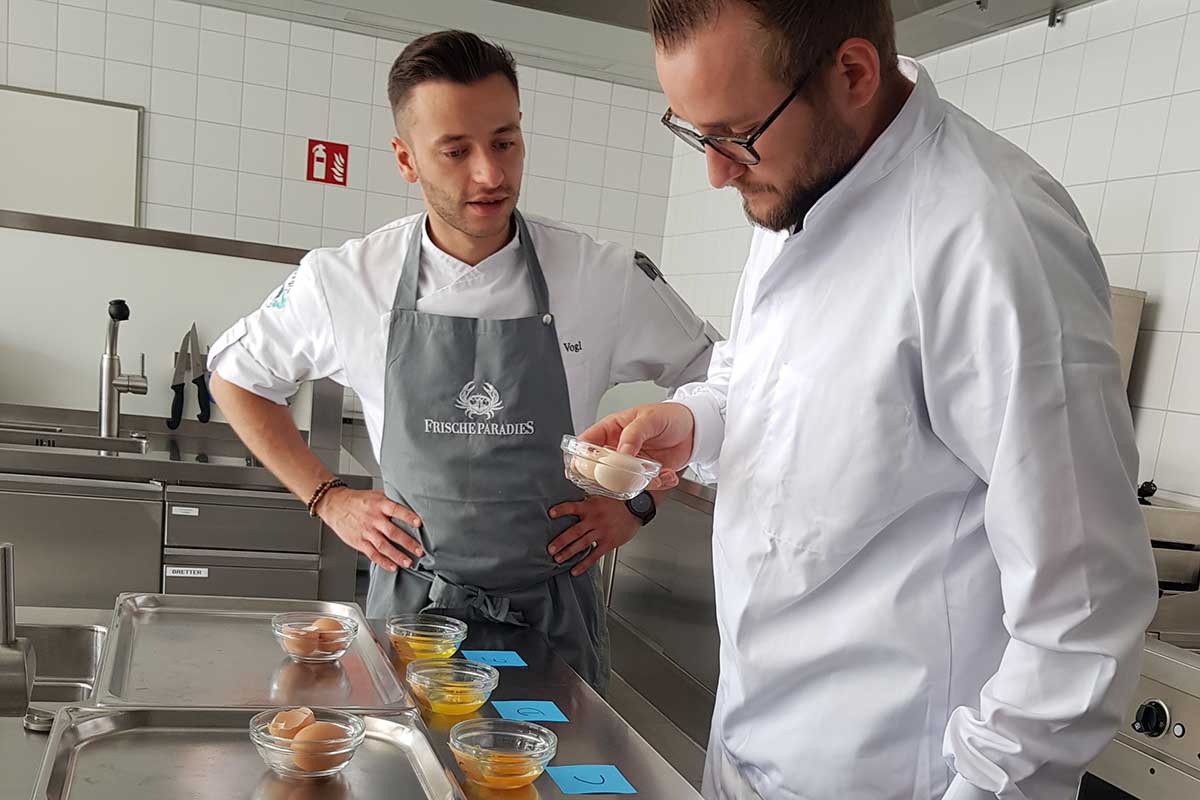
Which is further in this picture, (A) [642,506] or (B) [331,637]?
(A) [642,506]

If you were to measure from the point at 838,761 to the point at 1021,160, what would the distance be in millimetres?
638

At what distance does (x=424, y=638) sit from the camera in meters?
1.31

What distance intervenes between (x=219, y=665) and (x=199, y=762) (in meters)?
0.25

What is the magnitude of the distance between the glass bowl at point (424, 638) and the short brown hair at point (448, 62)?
0.84 meters

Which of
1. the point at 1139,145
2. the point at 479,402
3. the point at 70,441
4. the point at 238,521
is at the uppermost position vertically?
the point at 1139,145

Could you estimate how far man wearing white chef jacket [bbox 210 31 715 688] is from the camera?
1.60m

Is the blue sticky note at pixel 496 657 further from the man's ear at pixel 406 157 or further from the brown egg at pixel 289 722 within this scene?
the man's ear at pixel 406 157

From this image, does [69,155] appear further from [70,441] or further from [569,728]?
[569,728]

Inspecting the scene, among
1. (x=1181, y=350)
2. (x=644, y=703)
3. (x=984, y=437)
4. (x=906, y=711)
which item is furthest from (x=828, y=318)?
(x=644, y=703)

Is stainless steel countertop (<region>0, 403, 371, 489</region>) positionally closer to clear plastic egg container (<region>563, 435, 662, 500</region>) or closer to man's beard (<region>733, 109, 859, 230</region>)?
clear plastic egg container (<region>563, 435, 662, 500</region>)

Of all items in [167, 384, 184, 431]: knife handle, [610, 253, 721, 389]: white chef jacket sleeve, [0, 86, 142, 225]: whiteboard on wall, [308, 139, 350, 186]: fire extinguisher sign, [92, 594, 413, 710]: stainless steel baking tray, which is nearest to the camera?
[92, 594, 413, 710]: stainless steel baking tray

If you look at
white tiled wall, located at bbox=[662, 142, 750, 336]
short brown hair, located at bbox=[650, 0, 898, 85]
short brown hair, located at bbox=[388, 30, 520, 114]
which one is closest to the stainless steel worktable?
short brown hair, located at bbox=[650, 0, 898, 85]

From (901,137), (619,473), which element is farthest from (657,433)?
(901,137)

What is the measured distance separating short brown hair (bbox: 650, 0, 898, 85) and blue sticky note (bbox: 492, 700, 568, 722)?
0.73m
